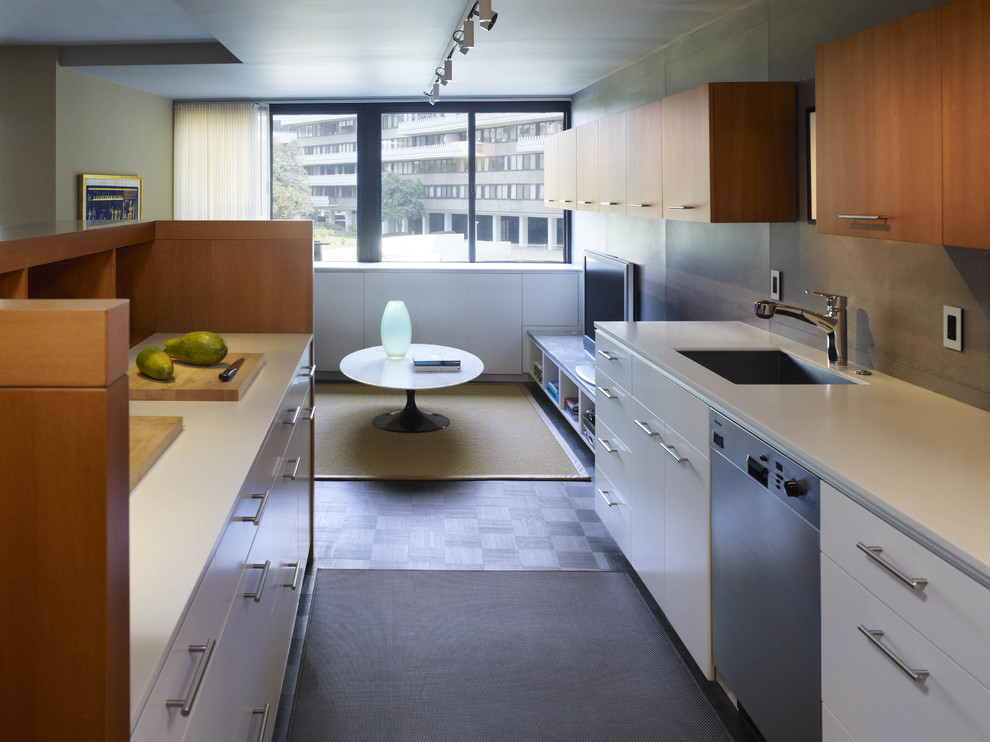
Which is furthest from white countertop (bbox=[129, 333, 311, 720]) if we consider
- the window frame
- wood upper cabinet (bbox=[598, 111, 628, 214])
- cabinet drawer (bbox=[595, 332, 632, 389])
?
the window frame

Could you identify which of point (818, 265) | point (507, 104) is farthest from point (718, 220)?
point (507, 104)

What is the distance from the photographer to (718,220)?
304cm

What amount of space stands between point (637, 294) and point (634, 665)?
275 centimetres

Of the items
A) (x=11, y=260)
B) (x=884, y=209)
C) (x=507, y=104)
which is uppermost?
(x=507, y=104)

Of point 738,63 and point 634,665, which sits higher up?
point 738,63

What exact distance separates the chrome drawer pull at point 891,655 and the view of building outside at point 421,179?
19.7 ft

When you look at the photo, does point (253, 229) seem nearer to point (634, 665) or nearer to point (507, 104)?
point (634, 665)

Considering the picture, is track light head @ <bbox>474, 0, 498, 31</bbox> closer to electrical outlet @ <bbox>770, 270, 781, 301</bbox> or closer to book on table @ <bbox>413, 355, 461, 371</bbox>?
electrical outlet @ <bbox>770, 270, 781, 301</bbox>

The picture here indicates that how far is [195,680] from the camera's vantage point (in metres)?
1.15

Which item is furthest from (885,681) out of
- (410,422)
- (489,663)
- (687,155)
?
(410,422)

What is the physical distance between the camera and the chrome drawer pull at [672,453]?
252 centimetres

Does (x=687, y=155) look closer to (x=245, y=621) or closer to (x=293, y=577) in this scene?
(x=293, y=577)

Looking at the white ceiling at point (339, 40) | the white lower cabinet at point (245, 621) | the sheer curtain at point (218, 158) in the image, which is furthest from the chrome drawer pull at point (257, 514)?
the sheer curtain at point (218, 158)

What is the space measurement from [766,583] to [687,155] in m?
1.87
